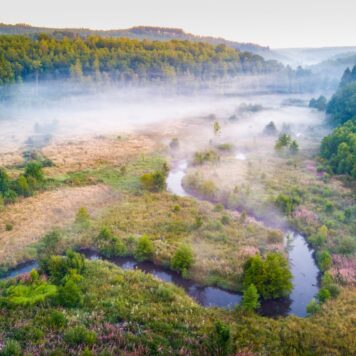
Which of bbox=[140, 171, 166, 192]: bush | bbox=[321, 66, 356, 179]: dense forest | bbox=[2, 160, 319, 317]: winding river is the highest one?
bbox=[321, 66, 356, 179]: dense forest

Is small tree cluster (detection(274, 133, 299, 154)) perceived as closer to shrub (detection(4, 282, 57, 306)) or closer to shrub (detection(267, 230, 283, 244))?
shrub (detection(267, 230, 283, 244))

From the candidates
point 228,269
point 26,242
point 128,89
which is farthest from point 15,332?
point 128,89

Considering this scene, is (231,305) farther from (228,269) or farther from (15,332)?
(15,332)

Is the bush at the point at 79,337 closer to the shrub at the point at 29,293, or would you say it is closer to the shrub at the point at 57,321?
the shrub at the point at 57,321

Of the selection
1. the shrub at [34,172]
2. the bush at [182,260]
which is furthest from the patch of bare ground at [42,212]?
the bush at [182,260]

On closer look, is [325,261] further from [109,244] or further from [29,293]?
[29,293]

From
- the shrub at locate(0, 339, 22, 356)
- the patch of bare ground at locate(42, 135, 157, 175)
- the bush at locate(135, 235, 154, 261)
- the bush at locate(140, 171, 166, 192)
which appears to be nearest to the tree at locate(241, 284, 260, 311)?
the bush at locate(135, 235, 154, 261)
